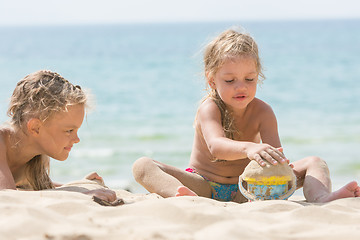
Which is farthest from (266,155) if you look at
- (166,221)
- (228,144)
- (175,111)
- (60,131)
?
(175,111)

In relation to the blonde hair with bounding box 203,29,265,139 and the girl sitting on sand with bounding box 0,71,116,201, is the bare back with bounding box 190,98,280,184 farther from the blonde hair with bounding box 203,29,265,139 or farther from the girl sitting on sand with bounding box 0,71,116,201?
the girl sitting on sand with bounding box 0,71,116,201

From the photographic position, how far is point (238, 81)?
359cm

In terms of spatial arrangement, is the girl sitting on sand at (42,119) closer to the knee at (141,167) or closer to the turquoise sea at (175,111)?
the turquoise sea at (175,111)

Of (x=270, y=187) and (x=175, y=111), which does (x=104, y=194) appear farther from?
(x=175, y=111)

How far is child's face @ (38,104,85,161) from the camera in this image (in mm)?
3369

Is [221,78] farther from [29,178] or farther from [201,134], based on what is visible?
[29,178]

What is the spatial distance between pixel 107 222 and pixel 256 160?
108 cm

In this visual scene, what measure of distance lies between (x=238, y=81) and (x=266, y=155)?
2.68 ft

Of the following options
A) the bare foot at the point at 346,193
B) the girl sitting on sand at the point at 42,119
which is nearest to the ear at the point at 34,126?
the girl sitting on sand at the point at 42,119

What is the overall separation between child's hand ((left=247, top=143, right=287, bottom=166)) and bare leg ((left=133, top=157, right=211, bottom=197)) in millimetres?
500

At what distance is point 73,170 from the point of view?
24.4ft

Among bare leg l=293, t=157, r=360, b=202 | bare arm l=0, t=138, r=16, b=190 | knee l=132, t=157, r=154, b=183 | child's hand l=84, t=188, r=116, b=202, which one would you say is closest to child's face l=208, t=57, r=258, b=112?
bare leg l=293, t=157, r=360, b=202

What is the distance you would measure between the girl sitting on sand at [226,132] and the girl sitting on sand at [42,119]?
1.78 ft

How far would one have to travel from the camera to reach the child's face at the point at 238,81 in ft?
11.7
